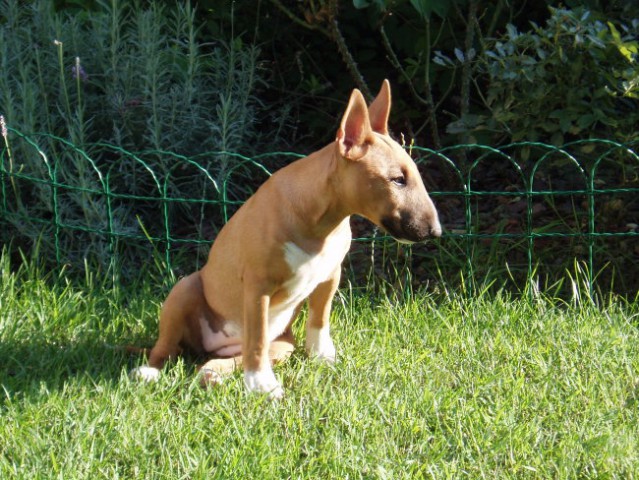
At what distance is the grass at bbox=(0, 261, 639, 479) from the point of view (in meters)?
3.12

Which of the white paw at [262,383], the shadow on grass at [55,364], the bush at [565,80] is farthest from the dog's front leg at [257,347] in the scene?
Answer: the bush at [565,80]

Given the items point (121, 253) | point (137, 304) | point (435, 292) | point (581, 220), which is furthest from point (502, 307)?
point (121, 253)

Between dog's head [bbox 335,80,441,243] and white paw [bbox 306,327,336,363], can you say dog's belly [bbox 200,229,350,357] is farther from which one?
dog's head [bbox 335,80,441,243]

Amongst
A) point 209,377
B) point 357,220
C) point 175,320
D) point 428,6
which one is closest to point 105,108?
point 357,220

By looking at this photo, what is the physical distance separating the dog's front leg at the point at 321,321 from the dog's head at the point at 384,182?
55 centimetres

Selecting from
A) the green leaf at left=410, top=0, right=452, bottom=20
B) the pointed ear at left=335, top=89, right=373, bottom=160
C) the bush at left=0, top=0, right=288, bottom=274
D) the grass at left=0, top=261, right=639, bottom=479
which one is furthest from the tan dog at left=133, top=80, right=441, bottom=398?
the green leaf at left=410, top=0, right=452, bottom=20

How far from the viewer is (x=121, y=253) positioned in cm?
511

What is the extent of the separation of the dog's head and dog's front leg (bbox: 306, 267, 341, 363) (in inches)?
21.8

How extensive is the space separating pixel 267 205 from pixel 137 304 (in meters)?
1.21

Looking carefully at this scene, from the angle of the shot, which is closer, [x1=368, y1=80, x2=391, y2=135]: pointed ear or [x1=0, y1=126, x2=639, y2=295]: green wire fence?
[x1=368, y1=80, x2=391, y2=135]: pointed ear

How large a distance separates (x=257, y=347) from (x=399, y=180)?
847mm

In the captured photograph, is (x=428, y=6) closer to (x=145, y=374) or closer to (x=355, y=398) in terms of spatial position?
(x=355, y=398)

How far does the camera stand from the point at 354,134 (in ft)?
10.7

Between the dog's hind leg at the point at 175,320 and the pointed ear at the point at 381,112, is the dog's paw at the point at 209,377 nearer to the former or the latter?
the dog's hind leg at the point at 175,320
